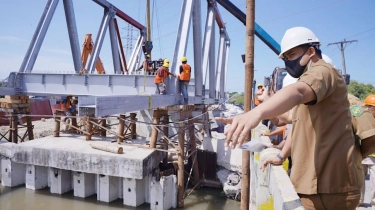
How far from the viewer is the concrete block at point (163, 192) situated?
31.7ft

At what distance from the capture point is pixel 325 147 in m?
1.73

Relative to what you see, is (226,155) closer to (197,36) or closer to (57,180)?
(197,36)

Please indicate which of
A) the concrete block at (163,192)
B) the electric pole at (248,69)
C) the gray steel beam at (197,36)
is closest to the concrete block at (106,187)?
the concrete block at (163,192)

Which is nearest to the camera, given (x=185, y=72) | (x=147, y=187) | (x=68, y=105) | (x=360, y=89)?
(x=185, y=72)

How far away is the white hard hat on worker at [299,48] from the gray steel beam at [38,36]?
Result: 525 inches

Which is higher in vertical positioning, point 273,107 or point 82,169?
point 273,107

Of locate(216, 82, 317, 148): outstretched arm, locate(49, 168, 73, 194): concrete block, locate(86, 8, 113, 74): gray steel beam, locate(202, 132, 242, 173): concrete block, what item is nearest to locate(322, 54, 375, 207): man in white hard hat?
locate(216, 82, 317, 148): outstretched arm

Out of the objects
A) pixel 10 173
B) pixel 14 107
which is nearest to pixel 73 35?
pixel 14 107

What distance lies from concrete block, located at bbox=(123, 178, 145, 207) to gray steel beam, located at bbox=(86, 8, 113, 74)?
8.81 meters

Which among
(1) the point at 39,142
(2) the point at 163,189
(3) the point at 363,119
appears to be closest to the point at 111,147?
(2) the point at 163,189

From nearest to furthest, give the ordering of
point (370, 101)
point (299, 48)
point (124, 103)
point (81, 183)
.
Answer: point (299, 48), point (370, 101), point (124, 103), point (81, 183)

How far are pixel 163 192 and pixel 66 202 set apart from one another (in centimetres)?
419

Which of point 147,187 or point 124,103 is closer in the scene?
point 124,103

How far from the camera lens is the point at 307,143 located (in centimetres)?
180
